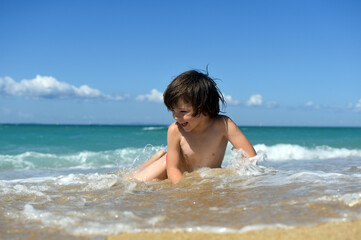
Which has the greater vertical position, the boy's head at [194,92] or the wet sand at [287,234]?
the boy's head at [194,92]

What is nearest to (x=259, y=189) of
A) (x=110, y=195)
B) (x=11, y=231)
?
(x=110, y=195)

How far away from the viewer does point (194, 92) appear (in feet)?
10.9

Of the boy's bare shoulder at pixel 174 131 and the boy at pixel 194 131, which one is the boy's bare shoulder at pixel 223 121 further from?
the boy's bare shoulder at pixel 174 131

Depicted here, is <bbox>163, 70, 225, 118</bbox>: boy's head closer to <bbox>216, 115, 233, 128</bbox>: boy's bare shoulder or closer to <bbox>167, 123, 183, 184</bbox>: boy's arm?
<bbox>216, 115, 233, 128</bbox>: boy's bare shoulder

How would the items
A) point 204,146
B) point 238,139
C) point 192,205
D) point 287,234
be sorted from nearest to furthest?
point 287,234 → point 192,205 → point 238,139 → point 204,146

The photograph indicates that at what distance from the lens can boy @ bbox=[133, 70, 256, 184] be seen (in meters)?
3.36

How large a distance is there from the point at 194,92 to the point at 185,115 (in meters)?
0.25

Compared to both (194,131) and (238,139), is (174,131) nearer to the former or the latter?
(194,131)

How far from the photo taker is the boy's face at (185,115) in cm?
337

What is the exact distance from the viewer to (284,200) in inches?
93.0

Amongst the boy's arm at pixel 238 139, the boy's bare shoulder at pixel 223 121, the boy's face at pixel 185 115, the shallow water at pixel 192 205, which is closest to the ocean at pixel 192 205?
the shallow water at pixel 192 205

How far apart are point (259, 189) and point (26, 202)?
193 cm

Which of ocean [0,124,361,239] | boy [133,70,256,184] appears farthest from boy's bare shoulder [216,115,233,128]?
ocean [0,124,361,239]

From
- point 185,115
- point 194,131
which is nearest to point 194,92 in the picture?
point 185,115
